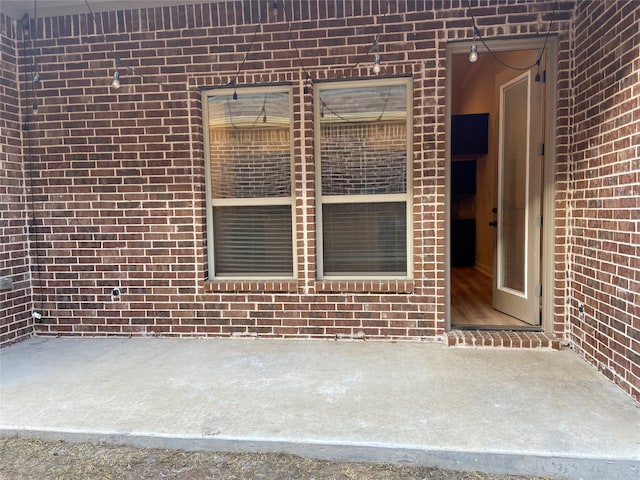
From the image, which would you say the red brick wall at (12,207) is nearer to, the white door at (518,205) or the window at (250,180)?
the window at (250,180)

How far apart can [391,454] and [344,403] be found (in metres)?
0.53

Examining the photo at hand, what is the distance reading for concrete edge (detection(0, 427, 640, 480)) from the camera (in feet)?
6.66

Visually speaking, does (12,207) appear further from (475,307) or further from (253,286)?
(475,307)

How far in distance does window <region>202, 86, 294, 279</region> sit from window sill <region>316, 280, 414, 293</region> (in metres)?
0.41

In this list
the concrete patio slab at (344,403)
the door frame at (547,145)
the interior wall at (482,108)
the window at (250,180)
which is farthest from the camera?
the interior wall at (482,108)

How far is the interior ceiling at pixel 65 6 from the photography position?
3.71 metres

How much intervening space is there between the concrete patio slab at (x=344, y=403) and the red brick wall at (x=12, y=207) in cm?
43

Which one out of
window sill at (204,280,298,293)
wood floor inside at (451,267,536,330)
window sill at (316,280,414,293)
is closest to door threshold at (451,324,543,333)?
wood floor inside at (451,267,536,330)

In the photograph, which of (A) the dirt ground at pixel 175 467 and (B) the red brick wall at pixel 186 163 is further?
(B) the red brick wall at pixel 186 163

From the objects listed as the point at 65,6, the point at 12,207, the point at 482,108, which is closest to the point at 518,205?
the point at 482,108

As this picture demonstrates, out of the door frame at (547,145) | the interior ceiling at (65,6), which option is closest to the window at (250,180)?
the interior ceiling at (65,6)

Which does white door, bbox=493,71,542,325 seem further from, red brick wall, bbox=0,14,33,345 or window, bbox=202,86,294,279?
red brick wall, bbox=0,14,33,345

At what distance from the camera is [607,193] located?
294cm

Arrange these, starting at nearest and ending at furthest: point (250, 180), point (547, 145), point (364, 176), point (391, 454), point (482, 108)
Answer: point (391, 454), point (547, 145), point (364, 176), point (250, 180), point (482, 108)
